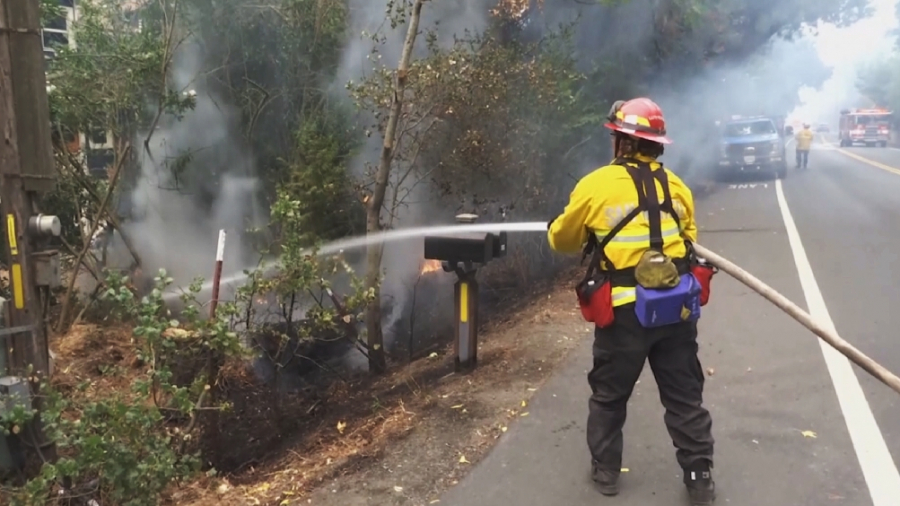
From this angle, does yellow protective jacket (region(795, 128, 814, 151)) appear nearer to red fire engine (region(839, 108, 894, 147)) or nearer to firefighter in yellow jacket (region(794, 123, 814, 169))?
firefighter in yellow jacket (region(794, 123, 814, 169))

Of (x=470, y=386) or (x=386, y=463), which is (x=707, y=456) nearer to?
(x=386, y=463)

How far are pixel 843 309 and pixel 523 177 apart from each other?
3935mm

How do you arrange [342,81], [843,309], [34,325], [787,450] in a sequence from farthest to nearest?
[342,81] < [843,309] < [34,325] < [787,450]

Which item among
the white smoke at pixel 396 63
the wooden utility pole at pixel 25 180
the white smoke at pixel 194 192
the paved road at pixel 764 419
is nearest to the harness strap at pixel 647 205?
the paved road at pixel 764 419

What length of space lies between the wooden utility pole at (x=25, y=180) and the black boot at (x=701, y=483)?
3613 mm

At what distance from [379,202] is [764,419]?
3.84 m

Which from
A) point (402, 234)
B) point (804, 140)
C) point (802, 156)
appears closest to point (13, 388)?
point (402, 234)

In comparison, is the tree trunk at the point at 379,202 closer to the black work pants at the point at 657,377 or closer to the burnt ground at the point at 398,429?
the burnt ground at the point at 398,429

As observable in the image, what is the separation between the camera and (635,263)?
3533 millimetres

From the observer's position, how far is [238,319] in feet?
18.8

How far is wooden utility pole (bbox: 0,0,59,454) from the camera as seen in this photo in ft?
14.8

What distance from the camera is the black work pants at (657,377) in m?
A: 3.57

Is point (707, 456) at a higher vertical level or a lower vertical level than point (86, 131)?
lower

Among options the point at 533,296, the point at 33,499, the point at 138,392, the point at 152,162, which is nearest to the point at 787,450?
the point at 138,392
